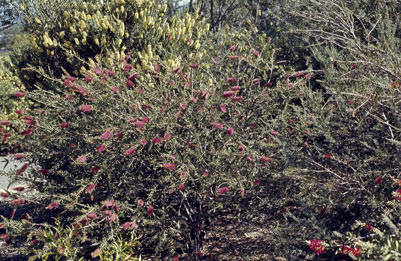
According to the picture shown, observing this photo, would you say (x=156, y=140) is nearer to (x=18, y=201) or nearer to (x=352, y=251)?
(x=18, y=201)

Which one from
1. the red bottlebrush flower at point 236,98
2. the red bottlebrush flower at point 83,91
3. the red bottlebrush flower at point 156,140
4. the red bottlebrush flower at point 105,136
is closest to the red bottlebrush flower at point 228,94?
the red bottlebrush flower at point 236,98

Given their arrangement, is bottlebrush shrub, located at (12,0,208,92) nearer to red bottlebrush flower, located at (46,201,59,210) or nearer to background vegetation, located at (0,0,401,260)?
background vegetation, located at (0,0,401,260)

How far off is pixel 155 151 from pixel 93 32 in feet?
6.73

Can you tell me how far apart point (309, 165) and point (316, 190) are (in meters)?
0.31

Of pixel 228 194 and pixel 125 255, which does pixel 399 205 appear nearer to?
pixel 228 194

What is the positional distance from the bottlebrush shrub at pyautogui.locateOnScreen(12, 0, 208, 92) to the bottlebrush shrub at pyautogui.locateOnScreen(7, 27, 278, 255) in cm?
112

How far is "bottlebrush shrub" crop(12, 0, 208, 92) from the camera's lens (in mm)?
5207

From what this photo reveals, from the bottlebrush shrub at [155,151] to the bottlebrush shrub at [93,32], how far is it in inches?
44.2

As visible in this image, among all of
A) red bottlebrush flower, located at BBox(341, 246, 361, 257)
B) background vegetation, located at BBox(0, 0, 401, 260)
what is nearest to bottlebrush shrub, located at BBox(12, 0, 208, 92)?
background vegetation, located at BBox(0, 0, 401, 260)

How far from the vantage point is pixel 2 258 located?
504 centimetres

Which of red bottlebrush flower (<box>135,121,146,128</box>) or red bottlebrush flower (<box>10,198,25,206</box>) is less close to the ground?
red bottlebrush flower (<box>135,121,146,128</box>)

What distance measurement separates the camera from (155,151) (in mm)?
3980

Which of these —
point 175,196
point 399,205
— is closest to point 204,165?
point 175,196

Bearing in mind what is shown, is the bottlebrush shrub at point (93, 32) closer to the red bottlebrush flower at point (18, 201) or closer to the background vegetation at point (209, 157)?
the background vegetation at point (209, 157)
